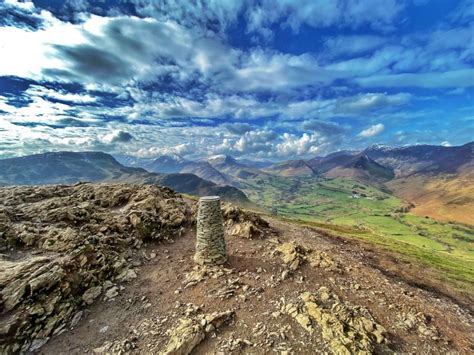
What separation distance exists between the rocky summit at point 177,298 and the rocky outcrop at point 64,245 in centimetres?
8

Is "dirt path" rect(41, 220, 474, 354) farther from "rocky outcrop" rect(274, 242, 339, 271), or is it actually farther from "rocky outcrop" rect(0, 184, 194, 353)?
"rocky outcrop" rect(0, 184, 194, 353)

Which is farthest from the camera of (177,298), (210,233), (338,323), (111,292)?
(210,233)

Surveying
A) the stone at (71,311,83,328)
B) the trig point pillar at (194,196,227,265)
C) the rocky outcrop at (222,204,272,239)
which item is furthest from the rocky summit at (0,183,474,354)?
the rocky outcrop at (222,204,272,239)

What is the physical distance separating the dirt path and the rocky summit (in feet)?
0.24

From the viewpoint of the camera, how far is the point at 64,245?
68.3ft

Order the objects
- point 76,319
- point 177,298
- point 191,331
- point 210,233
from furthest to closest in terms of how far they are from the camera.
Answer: point 210,233, point 177,298, point 76,319, point 191,331

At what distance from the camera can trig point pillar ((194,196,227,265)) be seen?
20906 millimetres

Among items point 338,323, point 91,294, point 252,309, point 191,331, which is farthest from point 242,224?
point 91,294

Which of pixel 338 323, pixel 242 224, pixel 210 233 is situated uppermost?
pixel 210 233

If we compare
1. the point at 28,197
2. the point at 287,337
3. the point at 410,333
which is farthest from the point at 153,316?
the point at 28,197

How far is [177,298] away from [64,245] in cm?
1027

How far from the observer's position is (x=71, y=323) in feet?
53.1

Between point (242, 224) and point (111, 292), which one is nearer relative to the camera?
point (111, 292)

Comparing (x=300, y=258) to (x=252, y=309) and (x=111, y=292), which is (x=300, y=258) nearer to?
(x=252, y=309)
